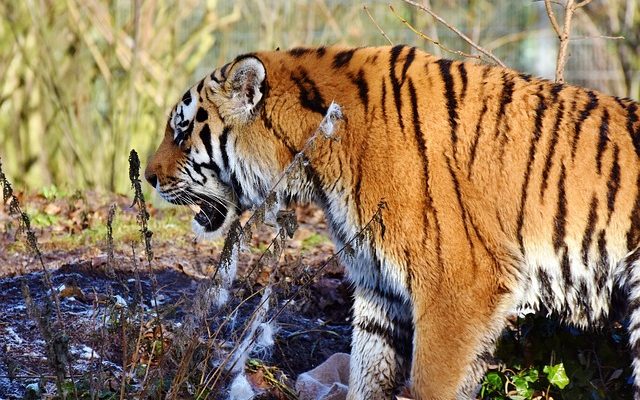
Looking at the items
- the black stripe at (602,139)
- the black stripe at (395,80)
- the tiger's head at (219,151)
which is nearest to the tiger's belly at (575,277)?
the black stripe at (602,139)

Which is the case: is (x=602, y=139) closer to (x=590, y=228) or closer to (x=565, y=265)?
(x=590, y=228)

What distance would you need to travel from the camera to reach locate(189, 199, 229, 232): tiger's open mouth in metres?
4.65

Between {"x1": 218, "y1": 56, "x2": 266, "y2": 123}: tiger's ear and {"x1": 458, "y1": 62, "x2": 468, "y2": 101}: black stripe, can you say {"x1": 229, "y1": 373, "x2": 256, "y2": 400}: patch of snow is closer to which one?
{"x1": 218, "y1": 56, "x2": 266, "y2": 123}: tiger's ear

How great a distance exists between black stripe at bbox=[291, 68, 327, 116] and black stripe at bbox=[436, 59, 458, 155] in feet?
1.60

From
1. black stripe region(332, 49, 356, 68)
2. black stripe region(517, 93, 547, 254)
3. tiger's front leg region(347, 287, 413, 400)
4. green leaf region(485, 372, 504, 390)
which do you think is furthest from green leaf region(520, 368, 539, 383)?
black stripe region(332, 49, 356, 68)

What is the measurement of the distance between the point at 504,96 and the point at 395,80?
0.44 m

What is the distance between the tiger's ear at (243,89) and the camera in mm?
4211

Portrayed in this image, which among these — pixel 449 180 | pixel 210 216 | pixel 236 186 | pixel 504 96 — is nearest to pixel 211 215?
pixel 210 216

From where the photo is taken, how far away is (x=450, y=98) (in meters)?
4.12

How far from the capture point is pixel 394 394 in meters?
4.51

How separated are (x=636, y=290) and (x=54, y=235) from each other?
4.00m

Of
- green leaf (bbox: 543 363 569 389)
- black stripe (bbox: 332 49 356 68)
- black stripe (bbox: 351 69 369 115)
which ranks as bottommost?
green leaf (bbox: 543 363 569 389)

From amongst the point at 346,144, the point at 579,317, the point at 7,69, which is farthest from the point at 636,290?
the point at 7,69

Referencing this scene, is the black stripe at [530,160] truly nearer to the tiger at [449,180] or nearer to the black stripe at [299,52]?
the tiger at [449,180]
